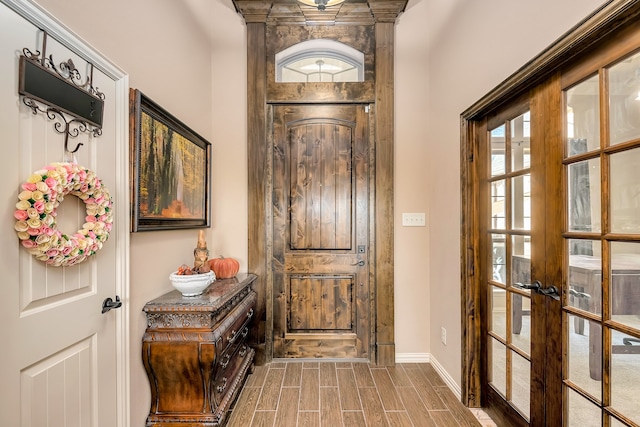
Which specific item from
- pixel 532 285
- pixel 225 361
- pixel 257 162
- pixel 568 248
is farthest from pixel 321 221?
pixel 568 248

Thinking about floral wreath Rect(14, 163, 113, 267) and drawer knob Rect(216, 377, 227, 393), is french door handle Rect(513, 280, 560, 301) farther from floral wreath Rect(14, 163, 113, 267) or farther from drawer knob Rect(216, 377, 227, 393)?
floral wreath Rect(14, 163, 113, 267)

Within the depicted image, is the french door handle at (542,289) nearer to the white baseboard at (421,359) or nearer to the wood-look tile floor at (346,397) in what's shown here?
the wood-look tile floor at (346,397)

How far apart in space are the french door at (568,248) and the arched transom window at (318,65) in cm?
153

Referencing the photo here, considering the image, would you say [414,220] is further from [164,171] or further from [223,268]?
[164,171]

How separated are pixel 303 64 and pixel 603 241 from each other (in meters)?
2.75

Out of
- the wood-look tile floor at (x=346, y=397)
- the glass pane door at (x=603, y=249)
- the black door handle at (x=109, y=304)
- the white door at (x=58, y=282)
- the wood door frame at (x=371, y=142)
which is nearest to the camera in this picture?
the white door at (x=58, y=282)

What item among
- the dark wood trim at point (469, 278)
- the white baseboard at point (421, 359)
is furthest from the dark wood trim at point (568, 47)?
the white baseboard at point (421, 359)

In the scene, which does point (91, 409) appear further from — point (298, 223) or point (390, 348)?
point (390, 348)

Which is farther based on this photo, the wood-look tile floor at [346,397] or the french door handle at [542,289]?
the wood-look tile floor at [346,397]

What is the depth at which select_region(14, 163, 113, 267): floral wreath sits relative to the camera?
98 cm

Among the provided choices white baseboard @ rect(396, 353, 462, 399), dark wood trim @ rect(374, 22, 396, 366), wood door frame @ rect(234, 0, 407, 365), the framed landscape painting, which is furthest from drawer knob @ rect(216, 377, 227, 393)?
white baseboard @ rect(396, 353, 462, 399)

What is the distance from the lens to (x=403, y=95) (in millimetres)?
2809

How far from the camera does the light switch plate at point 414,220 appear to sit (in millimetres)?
2783

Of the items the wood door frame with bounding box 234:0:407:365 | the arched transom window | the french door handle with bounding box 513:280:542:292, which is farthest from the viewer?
the arched transom window
